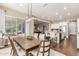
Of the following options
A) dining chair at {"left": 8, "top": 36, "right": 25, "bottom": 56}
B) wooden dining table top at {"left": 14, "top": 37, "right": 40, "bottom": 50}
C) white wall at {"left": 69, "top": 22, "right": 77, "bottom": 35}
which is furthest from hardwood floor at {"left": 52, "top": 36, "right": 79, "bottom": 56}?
dining chair at {"left": 8, "top": 36, "right": 25, "bottom": 56}

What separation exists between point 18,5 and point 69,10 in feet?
3.64

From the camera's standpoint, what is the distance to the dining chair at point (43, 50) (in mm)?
2379

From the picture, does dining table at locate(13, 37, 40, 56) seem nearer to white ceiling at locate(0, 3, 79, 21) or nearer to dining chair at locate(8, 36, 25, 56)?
dining chair at locate(8, 36, 25, 56)

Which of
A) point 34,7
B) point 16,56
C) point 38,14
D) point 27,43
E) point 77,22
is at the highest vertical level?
point 34,7

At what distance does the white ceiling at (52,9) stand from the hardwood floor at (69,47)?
51 cm

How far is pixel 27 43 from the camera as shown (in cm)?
238

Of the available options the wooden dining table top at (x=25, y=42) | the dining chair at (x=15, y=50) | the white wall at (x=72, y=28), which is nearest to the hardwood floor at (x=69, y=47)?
the white wall at (x=72, y=28)

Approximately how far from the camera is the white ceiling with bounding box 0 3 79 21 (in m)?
2.34

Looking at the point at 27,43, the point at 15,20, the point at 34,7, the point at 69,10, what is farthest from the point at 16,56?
the point at 69,10

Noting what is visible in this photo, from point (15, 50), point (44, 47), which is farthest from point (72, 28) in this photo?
point (15, 50)

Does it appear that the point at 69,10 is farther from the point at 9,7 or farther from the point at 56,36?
the point at 9,7

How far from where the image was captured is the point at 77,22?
240cm

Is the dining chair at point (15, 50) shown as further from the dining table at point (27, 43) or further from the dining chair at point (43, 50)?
the dining chair at point (43, 50)

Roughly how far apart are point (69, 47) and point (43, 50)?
0.57m
